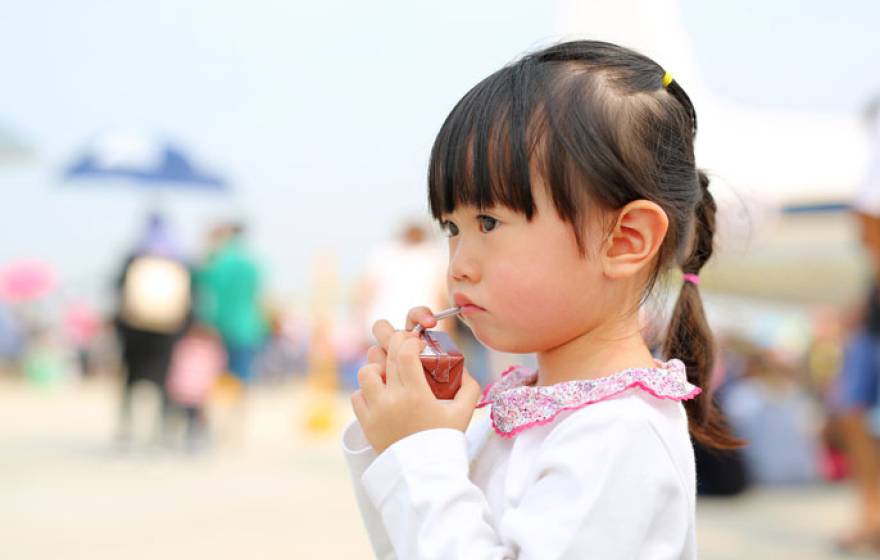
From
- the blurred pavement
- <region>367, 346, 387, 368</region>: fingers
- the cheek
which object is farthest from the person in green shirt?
the cheek

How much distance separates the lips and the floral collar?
11 cm

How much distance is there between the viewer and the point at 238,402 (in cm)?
716

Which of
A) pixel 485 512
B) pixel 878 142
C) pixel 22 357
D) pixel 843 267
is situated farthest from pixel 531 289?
pixel 22 357

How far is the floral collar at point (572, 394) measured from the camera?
3.57 ft

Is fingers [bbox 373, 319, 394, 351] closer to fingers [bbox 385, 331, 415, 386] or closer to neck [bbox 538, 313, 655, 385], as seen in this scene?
fingers [bbox 385, 331, 415, 386]

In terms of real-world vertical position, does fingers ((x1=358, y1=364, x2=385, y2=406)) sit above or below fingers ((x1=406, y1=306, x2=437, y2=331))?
below

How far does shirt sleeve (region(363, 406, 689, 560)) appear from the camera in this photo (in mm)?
987

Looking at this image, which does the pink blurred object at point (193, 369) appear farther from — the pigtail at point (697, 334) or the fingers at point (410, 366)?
the fingers at point (410, 366)

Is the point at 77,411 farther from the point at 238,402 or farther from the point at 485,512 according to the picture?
the point at 485,512

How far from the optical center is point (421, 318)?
1.21 m

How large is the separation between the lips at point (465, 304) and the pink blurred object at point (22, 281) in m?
13.8

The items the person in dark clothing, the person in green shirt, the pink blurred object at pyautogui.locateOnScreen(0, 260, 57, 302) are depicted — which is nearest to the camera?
the person in dark clothing

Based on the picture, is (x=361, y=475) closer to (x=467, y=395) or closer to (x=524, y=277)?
(x=467, y=395)

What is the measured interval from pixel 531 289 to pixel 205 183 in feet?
23.6
